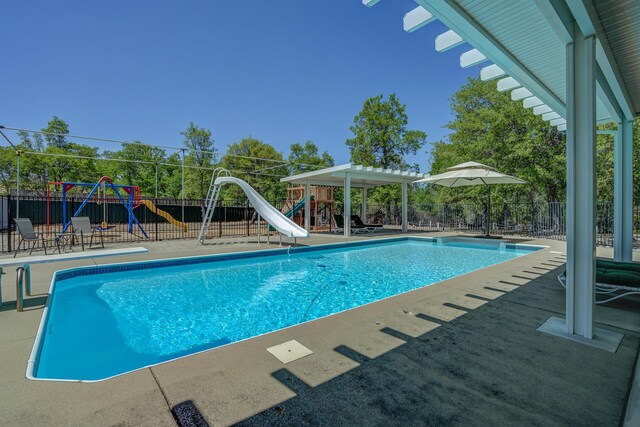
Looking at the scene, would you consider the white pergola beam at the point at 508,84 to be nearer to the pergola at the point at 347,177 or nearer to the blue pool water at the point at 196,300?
the blue pool water at the point at 196,300

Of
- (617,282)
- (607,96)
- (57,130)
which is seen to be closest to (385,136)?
(607,96)

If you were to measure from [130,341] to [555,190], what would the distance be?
18.5 meters

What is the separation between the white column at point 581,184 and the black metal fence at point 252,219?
10.4 m

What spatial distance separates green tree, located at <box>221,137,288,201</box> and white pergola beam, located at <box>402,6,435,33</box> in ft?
83.2

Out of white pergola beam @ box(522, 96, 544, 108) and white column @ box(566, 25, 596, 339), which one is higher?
white pergola beam @ box(522, 96, 544, 108)

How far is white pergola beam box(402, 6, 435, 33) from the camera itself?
293 cm

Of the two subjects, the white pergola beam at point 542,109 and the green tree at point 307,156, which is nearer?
the white pergola beam at point 542,109

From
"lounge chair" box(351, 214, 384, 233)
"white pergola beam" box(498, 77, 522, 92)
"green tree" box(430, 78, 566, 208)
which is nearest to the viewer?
"white pergola beam" box(498, 77, 522, 92)

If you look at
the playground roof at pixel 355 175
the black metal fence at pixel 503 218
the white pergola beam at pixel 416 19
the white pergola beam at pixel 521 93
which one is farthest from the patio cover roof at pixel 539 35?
the black metal fence at pixel 503 218

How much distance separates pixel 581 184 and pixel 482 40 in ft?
6.30

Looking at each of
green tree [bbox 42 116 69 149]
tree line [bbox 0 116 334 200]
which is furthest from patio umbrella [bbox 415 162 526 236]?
green tree [bbox 42 116 69 149]

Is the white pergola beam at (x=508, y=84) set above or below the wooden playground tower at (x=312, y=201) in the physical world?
above

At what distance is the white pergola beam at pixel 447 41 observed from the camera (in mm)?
3453

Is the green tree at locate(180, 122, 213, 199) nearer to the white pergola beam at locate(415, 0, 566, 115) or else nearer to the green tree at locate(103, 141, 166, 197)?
the green tree at locate(103, 141, 166, 197)
